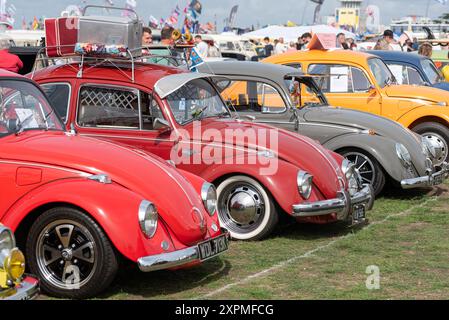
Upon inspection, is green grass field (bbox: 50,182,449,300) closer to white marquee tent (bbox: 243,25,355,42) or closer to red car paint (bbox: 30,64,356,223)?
red car paint (bbox: 30,64,356,223)

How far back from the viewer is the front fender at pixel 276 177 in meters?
7.75

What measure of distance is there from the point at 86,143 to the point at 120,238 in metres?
1.15

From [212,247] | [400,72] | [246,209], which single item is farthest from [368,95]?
[212,247]

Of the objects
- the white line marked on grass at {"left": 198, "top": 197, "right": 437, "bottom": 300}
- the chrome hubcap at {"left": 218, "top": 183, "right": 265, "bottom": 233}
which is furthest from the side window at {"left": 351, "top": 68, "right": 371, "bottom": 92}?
the chrome hubcap at {"left": 218, "top": 183, "right": 265, "bottom": 233}

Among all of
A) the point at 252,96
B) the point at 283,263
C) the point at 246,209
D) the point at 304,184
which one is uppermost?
the point at 252,96

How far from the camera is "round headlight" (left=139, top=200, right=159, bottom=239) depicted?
578 centimetres

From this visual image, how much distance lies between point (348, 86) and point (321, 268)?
586 cm

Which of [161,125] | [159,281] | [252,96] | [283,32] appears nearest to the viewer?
[159,281]

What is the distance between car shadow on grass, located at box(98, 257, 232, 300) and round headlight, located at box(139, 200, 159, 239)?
13.1 inches

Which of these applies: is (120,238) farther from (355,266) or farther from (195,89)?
(195,89)

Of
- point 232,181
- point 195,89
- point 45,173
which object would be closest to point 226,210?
point 232,181

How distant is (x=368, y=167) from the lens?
1006cm

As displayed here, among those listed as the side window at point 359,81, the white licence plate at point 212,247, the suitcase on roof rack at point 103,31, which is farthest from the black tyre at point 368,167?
the white licence plate at point 212,247

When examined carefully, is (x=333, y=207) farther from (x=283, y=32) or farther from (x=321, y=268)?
(x=283, y=32)
